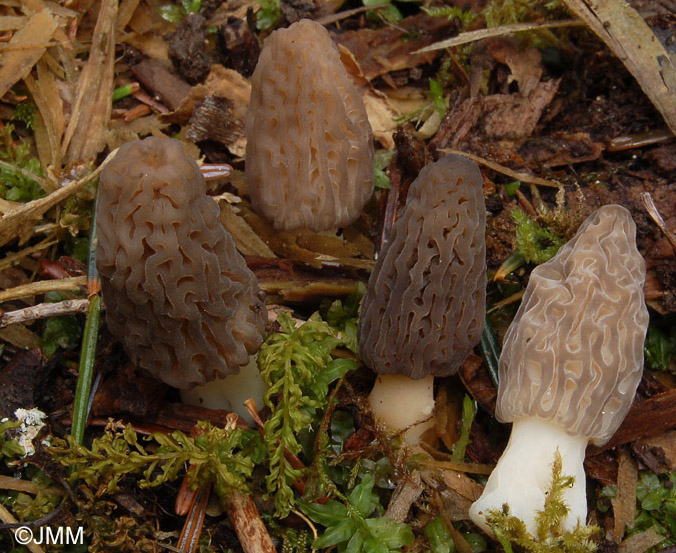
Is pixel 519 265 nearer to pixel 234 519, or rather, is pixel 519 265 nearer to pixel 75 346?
pixel 234 519

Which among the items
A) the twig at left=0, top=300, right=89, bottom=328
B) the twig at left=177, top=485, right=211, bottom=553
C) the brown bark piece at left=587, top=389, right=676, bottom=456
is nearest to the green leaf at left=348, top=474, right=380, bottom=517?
the twig at left=177, top=485, right=211, bottom=553

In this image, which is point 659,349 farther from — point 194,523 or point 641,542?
point 194,523

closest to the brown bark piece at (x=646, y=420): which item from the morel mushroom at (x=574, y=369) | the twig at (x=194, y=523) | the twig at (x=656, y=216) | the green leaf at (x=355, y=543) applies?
the morel mushroom at (x=574, y=369)

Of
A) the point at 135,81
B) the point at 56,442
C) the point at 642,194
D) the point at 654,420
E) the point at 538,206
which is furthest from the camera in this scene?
the point at 135,81

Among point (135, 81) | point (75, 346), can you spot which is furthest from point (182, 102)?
point (75, 346)

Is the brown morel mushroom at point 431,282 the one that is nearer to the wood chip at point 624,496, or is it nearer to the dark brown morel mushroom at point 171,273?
the dark brown morel mushroom at point 171,273

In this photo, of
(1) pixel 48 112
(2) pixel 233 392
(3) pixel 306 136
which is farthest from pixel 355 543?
(1) pixel 48 112

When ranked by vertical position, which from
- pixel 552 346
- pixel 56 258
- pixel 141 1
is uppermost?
pixel 141 1
